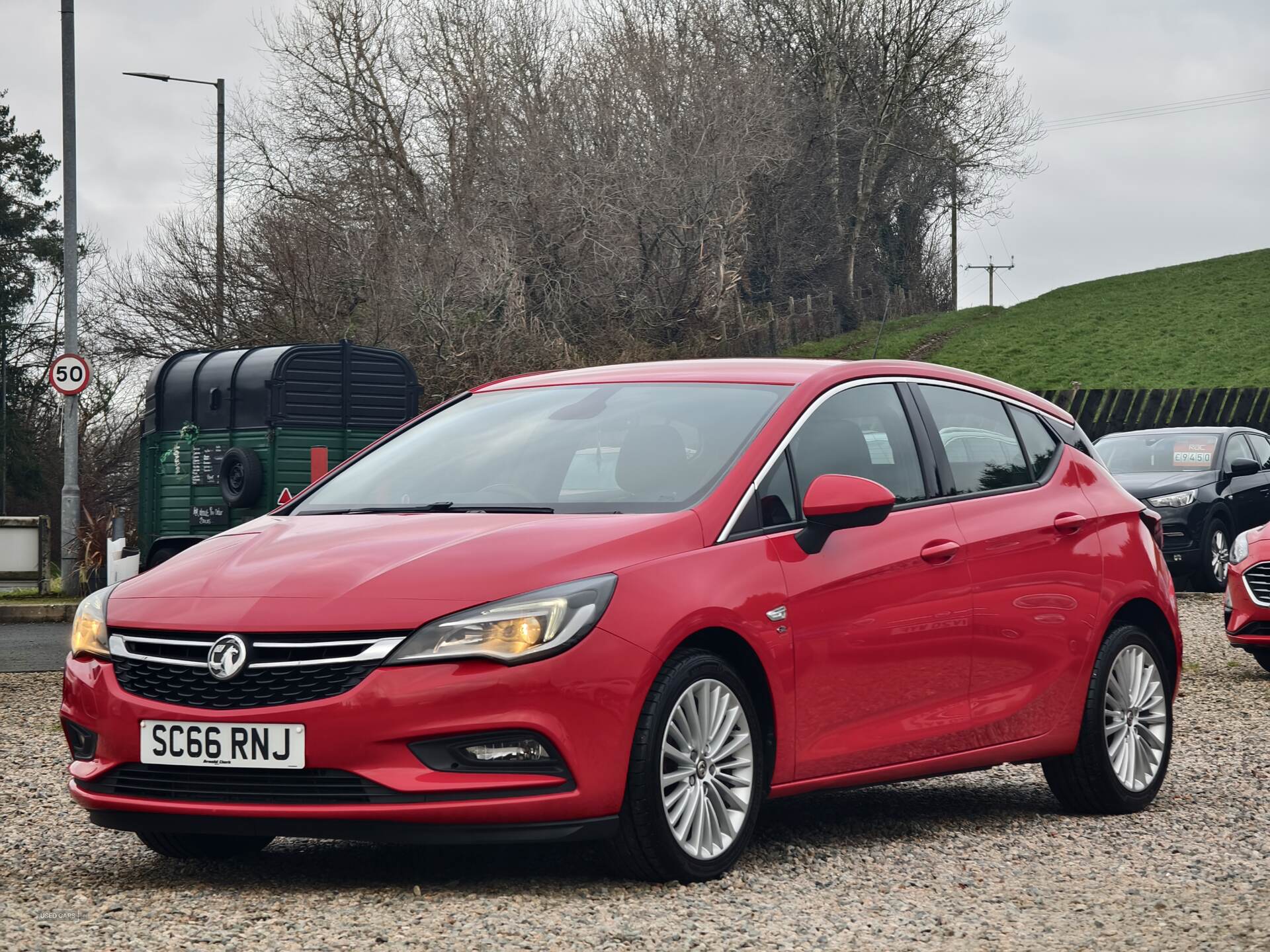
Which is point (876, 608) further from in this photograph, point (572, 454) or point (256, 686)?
point (256, 686)

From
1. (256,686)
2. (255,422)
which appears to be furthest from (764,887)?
(255,422)

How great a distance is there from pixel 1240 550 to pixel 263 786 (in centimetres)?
888

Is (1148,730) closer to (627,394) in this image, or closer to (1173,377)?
(627,394)

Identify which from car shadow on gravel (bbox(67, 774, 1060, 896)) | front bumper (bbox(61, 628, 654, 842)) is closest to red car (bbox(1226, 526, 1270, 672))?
car shadow on gravel (bbox(67, 774, 1060, 896))

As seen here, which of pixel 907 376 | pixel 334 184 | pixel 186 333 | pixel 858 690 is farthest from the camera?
pixel 334 184

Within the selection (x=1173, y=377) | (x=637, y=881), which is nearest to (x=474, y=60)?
(x=1173, y=377)

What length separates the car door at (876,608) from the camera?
5.64 metres

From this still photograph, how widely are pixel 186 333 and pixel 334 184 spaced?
5718 mm

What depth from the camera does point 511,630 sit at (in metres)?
4.82

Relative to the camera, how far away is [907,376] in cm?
666

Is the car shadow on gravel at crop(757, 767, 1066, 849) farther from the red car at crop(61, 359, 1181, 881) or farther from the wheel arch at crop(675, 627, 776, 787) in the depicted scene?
the wheel arch at crop(675, 627, 776, 787)

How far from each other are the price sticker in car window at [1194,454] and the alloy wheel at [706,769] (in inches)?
658

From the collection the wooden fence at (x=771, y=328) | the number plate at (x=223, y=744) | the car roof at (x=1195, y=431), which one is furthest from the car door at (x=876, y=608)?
the wooden fence at (x=771, y=328)

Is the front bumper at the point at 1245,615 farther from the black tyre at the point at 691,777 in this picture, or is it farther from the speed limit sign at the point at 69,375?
the speed limit sign at the point at 69,375
